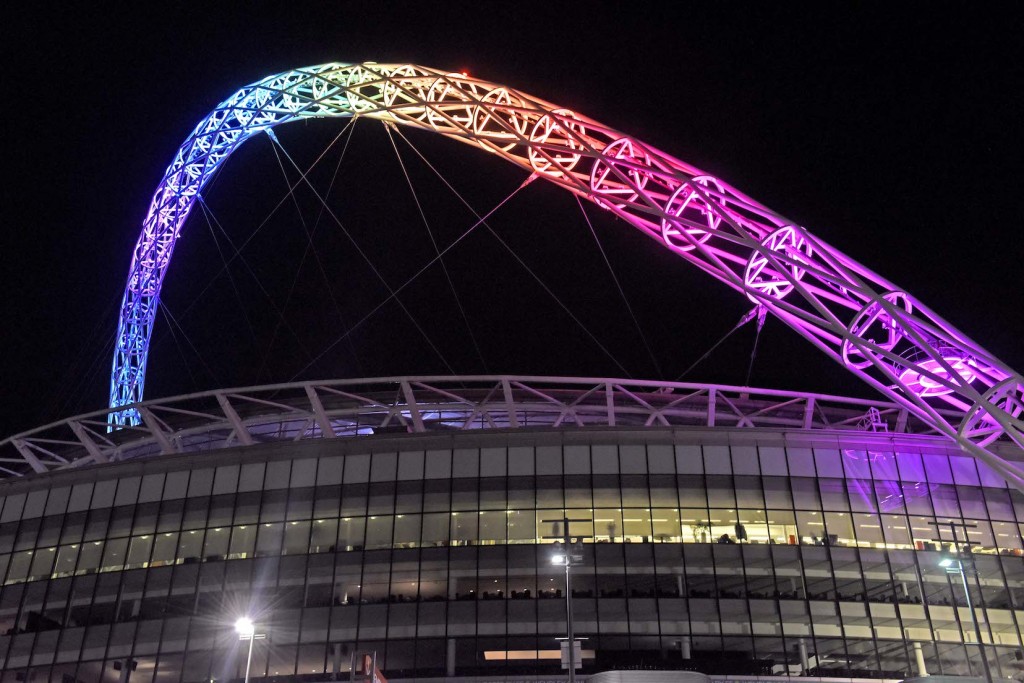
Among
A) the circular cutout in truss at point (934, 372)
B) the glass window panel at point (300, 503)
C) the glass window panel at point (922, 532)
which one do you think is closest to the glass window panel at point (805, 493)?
the glass window panel at point (922, 532)

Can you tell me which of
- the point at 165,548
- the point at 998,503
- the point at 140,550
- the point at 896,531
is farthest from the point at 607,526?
the point at 140,550

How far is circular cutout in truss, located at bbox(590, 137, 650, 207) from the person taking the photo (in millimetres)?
36125

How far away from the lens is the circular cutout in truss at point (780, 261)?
111 feet

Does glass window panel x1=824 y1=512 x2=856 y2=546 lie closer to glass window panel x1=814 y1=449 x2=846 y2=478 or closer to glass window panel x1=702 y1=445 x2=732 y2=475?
glass window panel x1=814 y1=449 x2=846 y2=478

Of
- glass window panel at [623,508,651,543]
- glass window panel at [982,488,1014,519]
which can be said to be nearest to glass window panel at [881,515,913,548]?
glass window panel at [982,488,1014,519]

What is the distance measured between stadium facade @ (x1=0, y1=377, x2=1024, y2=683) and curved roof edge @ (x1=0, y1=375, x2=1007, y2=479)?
2.50ft

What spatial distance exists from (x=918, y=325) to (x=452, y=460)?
22557mm

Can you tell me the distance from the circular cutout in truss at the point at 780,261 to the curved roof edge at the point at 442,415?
11.0 metres

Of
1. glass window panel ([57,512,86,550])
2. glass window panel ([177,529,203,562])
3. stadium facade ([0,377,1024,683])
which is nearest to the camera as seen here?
stadium facade ([0,377,1024,683])

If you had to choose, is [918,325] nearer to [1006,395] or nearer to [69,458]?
[1006,395]

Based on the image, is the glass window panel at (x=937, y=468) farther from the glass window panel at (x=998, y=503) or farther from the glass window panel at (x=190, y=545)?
the glass window panel at (x=190, y=545)

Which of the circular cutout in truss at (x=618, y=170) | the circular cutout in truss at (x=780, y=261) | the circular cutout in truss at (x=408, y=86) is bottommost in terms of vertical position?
the circular cutout in truss at (x=780, y=261)

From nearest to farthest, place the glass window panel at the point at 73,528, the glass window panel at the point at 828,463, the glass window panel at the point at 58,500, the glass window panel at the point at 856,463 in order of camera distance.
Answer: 1. the glass window panel at the point at 828,463
2. the glass window panel at the point at 856,463
3. the glass window panel at the point at 73,528
4. the glass window panel at the point at 58,500

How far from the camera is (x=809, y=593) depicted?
139 feet
